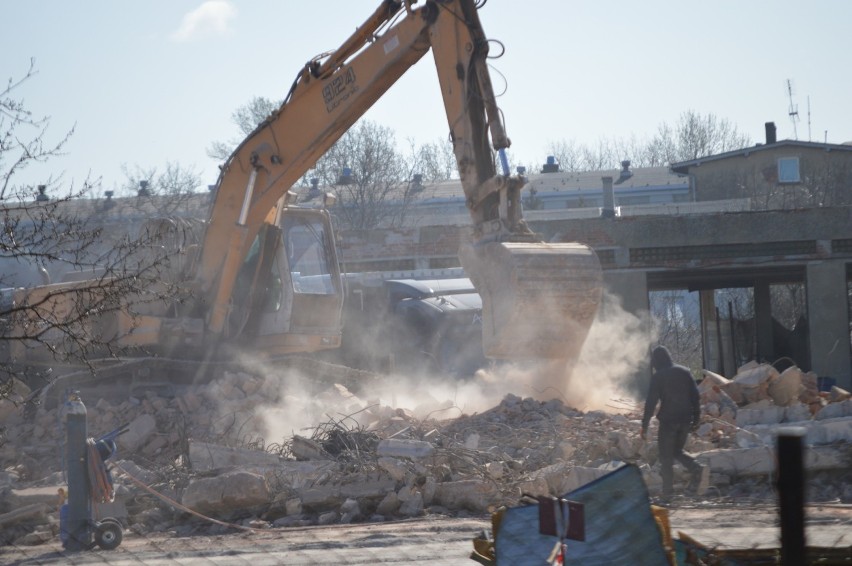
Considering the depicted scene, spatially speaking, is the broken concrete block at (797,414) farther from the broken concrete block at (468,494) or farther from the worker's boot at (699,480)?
the broken concrete block at (468,494)

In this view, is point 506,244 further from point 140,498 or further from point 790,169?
point 790,169

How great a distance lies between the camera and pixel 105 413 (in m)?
14.6

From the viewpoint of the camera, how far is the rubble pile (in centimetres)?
1031

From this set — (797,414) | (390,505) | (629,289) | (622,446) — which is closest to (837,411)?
(797,414)

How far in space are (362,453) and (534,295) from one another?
2.47 m

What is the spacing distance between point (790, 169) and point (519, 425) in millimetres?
35977

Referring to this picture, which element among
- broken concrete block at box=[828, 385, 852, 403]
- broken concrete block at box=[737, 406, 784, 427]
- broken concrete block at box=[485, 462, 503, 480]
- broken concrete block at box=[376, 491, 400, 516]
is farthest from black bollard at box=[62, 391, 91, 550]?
broken concrete block at box=[828, 385, 852, 403]

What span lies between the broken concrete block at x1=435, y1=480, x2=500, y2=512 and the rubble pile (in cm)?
1

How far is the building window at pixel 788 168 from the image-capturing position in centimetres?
4541

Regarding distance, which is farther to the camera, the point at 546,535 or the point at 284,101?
the point at 284,101

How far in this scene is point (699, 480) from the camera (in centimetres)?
1111

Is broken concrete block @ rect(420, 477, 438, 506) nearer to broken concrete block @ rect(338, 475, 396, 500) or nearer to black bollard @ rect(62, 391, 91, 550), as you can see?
broken concrete block @ rect(338, 475, 396, 500)

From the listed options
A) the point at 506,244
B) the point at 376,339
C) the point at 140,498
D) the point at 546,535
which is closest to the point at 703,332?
the point at 376,339

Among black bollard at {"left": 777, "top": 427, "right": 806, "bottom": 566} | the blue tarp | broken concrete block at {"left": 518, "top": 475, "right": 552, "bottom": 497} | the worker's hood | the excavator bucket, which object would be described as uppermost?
the excavator bucket
